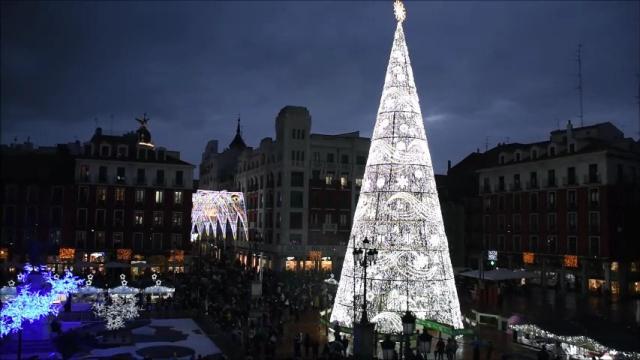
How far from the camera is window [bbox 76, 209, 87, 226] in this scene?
59.6m

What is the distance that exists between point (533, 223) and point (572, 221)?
530 cm

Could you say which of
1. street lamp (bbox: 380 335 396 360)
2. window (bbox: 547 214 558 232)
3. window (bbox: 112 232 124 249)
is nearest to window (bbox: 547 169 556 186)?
window (bbox: 547 214 558 232)

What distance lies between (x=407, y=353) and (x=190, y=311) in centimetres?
2248

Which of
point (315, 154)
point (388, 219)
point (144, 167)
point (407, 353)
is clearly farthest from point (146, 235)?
point (407, 353)

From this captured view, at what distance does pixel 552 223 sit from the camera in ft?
197

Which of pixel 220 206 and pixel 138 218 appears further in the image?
pixel 220 206

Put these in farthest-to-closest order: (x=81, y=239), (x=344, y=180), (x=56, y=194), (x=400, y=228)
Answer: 1. (x=344, y=180)
2. (x=81, y=239)
3. (x=56, y=194)
4. (x=400, y=228)

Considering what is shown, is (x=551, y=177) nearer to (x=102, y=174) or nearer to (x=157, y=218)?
(x=157, y=218)

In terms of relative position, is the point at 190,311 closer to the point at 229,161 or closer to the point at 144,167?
the point at 144,167

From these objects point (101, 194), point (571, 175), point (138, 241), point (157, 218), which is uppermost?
point (571, 175)

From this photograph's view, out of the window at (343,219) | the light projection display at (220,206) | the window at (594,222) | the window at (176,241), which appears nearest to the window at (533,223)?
the window at (594,222)

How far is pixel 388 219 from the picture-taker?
89.8ft

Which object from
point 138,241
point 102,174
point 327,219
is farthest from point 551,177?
point 102,174

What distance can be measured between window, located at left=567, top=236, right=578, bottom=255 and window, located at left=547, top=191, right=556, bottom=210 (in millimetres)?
3873
